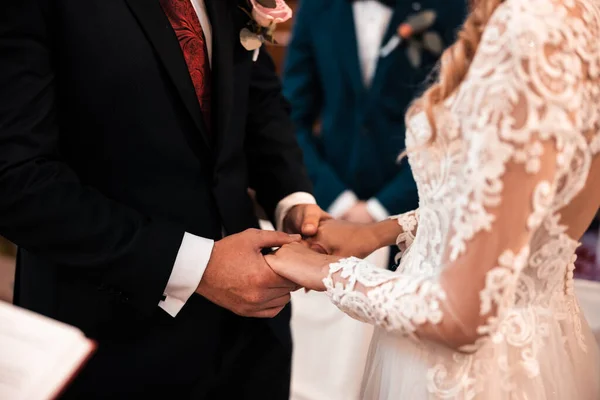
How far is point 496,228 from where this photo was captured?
2.93 ft

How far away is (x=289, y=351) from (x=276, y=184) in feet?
1.39

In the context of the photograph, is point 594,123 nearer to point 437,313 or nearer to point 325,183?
point 437,313

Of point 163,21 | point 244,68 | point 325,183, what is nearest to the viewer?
point 163,21

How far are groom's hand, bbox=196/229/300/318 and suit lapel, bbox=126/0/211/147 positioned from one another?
0.28 metres

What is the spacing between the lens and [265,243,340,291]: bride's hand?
1183 mm

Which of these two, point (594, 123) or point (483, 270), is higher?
point (594, 123)

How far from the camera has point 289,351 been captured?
1608mm

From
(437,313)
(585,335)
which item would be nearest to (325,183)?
(585,335)

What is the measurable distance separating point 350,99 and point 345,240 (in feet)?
3.24

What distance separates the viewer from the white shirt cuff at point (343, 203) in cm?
232

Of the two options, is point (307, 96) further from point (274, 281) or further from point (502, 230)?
point (502, 230)

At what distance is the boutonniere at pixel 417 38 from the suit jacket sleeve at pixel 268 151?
0.75 metres

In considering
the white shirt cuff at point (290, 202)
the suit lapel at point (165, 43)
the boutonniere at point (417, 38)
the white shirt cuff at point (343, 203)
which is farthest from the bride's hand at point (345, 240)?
the boutonniere at point (417, 38)

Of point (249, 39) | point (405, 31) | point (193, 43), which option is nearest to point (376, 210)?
point (405, 31)
